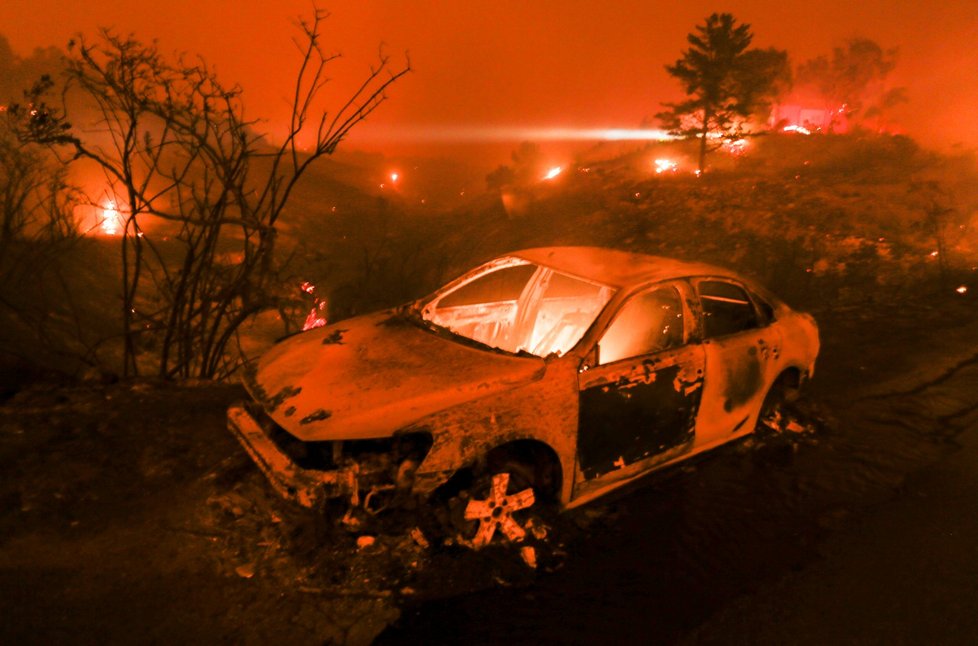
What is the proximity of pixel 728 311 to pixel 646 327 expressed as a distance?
1.16 metres

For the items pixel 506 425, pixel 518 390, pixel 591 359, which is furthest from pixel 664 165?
pixel 506 425

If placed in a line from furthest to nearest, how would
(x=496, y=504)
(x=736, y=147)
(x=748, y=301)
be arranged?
(x=736, y=147), (x=748, y=301), (x=496, y=504)

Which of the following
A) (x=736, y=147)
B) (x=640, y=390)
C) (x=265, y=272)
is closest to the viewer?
(x=640, y=390)

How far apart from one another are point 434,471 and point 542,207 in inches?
1011

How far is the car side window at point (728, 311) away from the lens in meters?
4.36

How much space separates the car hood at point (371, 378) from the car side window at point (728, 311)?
6.34 feet

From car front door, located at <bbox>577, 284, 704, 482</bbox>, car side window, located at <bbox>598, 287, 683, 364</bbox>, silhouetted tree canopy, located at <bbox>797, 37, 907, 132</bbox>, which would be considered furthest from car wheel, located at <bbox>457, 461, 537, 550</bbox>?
silhouetted tree canopy, located at <bbox>797, 37, 907, 132</bbox>

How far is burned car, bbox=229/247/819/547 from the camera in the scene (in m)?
2.85

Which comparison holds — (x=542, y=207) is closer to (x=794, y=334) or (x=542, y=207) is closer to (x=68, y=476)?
(x=794, y=334)

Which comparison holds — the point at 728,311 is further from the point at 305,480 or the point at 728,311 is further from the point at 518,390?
the point at 305,480

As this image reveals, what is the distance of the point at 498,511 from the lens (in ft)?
10.1

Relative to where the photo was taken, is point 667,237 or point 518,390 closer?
point 518,390

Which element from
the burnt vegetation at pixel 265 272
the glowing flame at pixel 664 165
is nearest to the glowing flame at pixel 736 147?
the burnt vegetation at pixel 265 272

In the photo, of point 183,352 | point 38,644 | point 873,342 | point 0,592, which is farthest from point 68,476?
point 873,342
